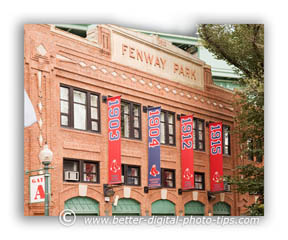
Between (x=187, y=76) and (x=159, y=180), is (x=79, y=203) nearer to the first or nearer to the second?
(x=159, y=180)

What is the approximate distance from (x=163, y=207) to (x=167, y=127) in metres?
1.65

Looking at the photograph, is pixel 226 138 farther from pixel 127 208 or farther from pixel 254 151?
pixel 127 208

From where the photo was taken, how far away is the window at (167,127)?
1210 cm

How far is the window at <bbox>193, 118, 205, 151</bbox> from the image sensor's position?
12441 millimetres

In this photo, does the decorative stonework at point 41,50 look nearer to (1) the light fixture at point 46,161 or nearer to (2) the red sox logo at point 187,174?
(1) the light fixture at point 46,161

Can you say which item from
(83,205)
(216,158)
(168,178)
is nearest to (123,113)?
(168,178)

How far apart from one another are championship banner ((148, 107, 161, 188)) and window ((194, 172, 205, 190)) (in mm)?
962

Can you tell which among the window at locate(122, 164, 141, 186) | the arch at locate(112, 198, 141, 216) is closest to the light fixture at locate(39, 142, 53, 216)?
the arch at locate(112, 198, 141, 216)

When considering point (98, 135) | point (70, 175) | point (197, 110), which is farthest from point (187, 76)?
point (70, 175)

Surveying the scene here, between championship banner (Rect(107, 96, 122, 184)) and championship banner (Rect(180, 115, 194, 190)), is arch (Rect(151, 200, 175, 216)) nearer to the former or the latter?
championship banner (Rect(180, 115, 194, 190))

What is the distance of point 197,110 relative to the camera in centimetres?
1265
